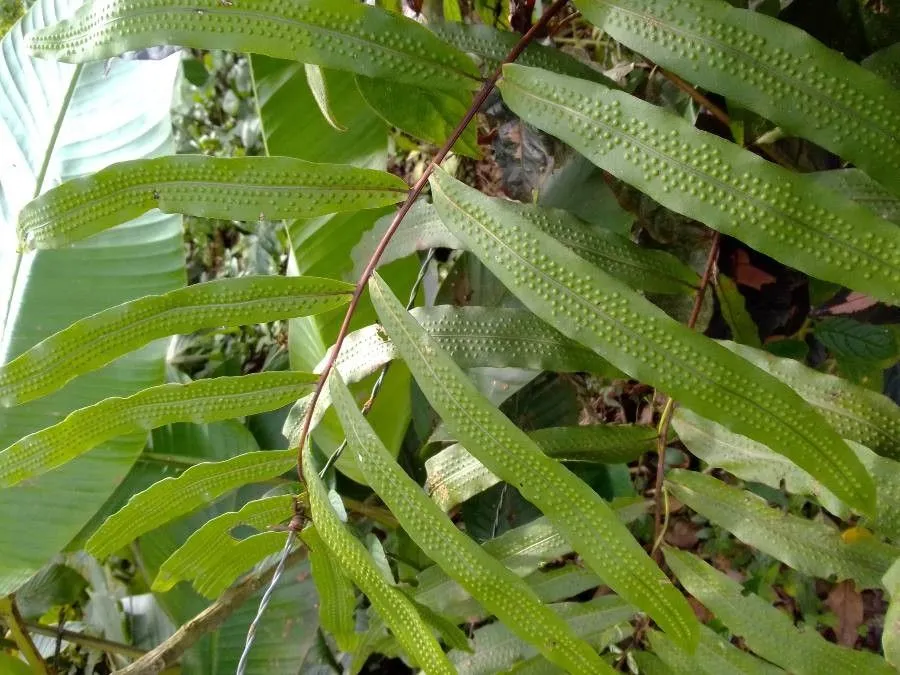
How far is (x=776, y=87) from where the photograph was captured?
0.56 metres

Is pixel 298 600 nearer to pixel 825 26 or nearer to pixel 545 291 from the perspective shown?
pixel 545 291

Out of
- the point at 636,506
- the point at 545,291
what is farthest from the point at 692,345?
the point at 636,506

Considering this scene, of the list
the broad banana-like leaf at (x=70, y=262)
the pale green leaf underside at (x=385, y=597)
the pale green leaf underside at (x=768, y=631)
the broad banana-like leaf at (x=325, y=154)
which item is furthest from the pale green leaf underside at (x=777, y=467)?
the broad banana-like leaf at (x=70, y=262)

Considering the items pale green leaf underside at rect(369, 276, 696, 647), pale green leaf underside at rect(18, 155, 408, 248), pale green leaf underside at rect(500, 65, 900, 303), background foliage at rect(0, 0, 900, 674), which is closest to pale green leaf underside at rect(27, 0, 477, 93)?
background foliage at rect(0, 0, 900, 674)

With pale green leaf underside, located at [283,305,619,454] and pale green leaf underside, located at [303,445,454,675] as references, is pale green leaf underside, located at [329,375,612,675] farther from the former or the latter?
pale green leaf underside, located at [283,305,619,454]

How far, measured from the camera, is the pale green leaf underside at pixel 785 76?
0.54 m

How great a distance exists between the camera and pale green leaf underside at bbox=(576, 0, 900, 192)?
21.2 inches

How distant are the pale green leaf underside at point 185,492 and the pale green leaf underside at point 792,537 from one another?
1.70 feet

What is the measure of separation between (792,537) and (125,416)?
0.78 meters

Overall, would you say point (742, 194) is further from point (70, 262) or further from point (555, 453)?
point (70, 262)

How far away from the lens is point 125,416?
30.2 inches

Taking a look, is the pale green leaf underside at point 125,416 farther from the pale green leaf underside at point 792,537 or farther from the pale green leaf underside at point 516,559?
the pale green leaf underside at point 792,537

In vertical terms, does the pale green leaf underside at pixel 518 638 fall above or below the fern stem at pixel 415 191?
below

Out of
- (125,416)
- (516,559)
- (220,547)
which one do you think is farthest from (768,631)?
(125,416)
